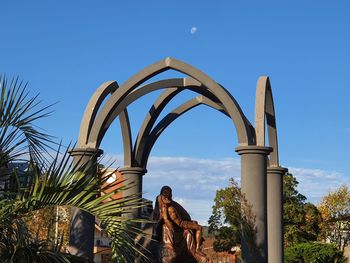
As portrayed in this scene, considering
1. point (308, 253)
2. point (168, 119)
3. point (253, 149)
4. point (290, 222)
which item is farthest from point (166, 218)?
point (290, 222)

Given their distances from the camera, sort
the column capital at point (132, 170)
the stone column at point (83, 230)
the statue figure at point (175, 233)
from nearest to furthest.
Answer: the stone column at point (83, 230)
the statue figure at point (175, 233)
the column capital at point (132, 170)

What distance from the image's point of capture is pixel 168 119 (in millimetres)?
17188

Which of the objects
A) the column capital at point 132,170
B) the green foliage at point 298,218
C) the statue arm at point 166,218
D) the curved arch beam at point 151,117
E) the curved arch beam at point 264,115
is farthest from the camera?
the green foliage at point 298,218

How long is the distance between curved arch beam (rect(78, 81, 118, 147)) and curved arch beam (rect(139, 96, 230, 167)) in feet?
10.1

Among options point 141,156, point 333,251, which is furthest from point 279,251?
point 333,251

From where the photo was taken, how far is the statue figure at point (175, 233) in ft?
43.0

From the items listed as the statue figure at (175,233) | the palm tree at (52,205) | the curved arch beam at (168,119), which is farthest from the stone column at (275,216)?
the palm tree at (52,205)

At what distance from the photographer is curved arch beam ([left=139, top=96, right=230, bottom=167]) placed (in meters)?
16.6

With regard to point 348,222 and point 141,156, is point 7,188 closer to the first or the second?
point 141,156

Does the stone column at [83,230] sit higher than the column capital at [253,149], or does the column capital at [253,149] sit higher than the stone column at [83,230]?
the column capital at [253,149]

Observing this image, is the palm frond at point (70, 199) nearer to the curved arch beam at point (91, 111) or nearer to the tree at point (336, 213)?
the curved arch beam at point (91, 111)

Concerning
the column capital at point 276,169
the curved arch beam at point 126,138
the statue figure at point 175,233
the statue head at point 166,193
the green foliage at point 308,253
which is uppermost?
the curved arch beam at point 126,138

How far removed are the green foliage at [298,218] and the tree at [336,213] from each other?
310 cm

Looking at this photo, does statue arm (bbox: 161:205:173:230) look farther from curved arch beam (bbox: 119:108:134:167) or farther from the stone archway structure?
curved arch beam (bbox: 119:108:134:167)
